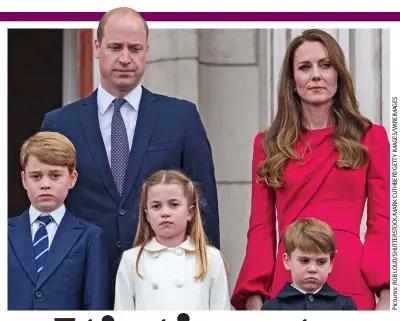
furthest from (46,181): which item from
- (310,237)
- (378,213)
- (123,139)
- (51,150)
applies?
(378,213)

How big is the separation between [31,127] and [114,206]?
91.5 inches

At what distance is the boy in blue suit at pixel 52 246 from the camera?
4.77m

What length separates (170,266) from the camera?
477cm

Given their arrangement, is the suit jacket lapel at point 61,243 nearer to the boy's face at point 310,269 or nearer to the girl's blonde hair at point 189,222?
the girl's blonde hair at point 189,222

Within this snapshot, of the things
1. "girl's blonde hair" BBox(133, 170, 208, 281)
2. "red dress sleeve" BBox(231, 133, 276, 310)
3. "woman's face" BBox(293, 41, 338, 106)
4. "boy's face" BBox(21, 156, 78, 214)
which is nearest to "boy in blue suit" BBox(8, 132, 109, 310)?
"boy's face" BBox(21, 156, 78, 214)

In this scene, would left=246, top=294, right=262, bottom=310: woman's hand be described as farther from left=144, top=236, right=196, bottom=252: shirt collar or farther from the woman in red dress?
left=144, top=236, right=196, bottom=252: shirt collar

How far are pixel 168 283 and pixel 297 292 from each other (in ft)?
1.46

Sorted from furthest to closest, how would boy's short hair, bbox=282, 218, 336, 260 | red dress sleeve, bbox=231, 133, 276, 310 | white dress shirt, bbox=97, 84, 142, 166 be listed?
1. white dress shirt, bbox=97, 84, 142, 166
2. red dress sleeve, bbox=231, 133, 276, 310
3. boy's short hair, bbox=282, 218, 336, 260

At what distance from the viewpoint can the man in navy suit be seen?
4859 mm

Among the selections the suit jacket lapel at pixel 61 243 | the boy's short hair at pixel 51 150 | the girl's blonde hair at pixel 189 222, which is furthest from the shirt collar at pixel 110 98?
the suit jacket lapel at pixel 61 243

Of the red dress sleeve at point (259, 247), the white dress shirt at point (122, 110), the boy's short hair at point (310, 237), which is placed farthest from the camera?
the white dress shirt at point (122, 110)

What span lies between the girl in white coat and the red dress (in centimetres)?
14

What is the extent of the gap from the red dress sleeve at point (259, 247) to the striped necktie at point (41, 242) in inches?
26.9
